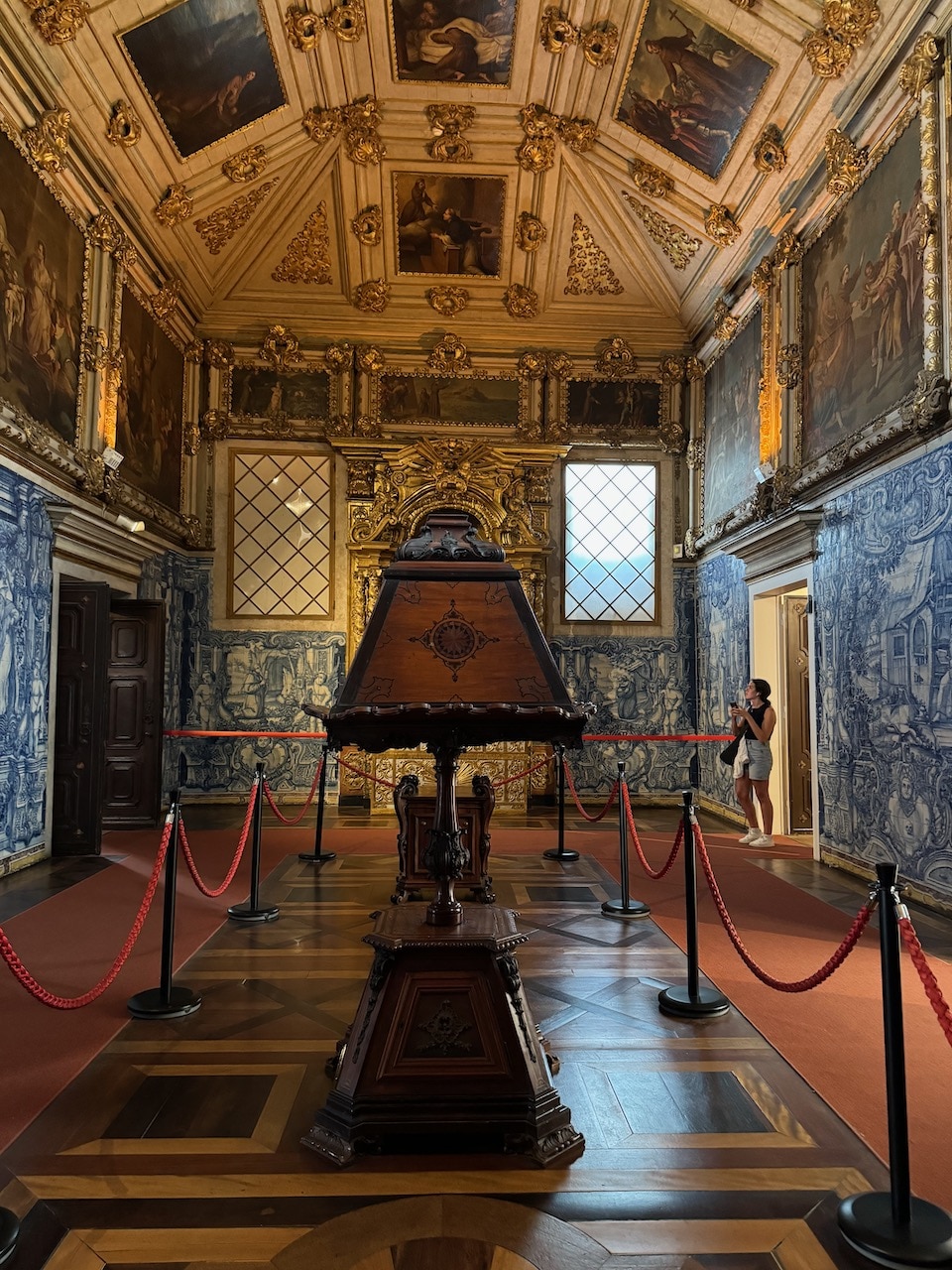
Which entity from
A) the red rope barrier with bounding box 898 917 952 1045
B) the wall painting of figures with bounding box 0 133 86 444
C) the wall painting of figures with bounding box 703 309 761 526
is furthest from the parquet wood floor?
the wall painting of figures with bounding box 703 309 761 526

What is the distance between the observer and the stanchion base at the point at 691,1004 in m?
4.31

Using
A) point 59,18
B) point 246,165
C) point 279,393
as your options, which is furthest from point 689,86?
point 279,393

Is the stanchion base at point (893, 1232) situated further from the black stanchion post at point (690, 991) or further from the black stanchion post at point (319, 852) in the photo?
the black stanchion post at point (319, 852)

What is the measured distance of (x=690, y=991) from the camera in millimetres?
4426

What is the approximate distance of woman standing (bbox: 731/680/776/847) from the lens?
8.89m

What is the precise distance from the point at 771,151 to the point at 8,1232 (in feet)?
34.1

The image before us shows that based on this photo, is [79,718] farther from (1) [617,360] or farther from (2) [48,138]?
(1) [617,360]

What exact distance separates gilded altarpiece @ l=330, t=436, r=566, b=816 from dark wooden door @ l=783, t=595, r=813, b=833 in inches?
142

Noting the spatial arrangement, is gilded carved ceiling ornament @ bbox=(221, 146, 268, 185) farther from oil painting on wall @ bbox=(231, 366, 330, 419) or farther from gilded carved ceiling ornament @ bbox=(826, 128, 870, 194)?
gilded carved ceiling ornament @ bbox=(826, 128, 870, 194)

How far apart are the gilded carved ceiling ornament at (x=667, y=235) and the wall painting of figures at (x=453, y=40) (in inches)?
102

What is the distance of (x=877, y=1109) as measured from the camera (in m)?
3.29

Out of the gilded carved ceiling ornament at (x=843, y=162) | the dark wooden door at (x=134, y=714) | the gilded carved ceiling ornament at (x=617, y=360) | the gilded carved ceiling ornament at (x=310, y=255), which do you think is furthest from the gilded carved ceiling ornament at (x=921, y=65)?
the dark wooden door at (x=134, y=714)

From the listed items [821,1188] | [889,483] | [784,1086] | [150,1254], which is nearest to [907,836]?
[889,483]

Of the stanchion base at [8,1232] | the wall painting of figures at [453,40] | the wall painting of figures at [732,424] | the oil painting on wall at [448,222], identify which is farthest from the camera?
the oil painting on wall at [448,222]
